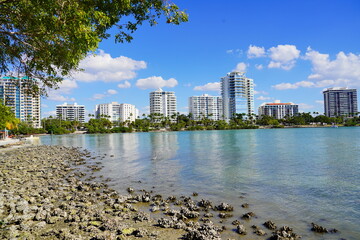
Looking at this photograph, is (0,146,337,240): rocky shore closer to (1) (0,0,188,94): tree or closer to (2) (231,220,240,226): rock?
(2) (231,220,240,226): rock

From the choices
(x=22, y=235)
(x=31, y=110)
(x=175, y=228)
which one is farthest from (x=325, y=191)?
(x=31, y=110)

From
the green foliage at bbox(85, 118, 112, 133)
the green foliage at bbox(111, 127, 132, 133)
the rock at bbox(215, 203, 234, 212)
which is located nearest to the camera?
the rock at bbox(215, 203, 234, 212)

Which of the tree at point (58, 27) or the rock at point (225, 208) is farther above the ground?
the tree at point (58, 27)

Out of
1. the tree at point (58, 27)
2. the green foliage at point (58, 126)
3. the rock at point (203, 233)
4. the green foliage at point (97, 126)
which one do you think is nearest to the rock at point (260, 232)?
the rock at point (203, 233)

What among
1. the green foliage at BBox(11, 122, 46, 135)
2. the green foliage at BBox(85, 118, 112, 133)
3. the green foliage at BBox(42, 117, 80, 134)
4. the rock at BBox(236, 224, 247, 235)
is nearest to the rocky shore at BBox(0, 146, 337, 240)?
A: the rock at BBox(236, 224, 247, 235)

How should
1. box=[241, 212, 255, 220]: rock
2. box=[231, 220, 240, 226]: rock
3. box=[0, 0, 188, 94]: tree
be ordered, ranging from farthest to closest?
box=[241, 212, 255, 220]: rock, box=[231, 220, 240, 226]: rock, box=[0, 0, 188, 94]: tree

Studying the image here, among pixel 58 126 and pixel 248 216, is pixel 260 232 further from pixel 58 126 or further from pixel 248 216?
pixel 58 126

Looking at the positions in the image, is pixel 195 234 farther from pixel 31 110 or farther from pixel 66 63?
pixel 31 110

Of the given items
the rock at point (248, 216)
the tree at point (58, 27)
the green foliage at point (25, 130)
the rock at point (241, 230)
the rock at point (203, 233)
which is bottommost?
the rock at point (248, 216)

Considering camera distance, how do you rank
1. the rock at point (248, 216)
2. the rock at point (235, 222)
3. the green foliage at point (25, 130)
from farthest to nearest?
the green foliage at point (25, 130) → the rock at point (248, 216) → the rock at point (235, 222)

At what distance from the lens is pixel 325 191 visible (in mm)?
15047

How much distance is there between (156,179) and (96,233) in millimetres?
11137

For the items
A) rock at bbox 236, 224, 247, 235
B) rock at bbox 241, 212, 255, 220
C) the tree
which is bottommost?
rock at bbox 241, 212, 255, 220

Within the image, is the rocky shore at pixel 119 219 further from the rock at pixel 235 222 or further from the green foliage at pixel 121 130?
the green foliage at pixel 121 130
